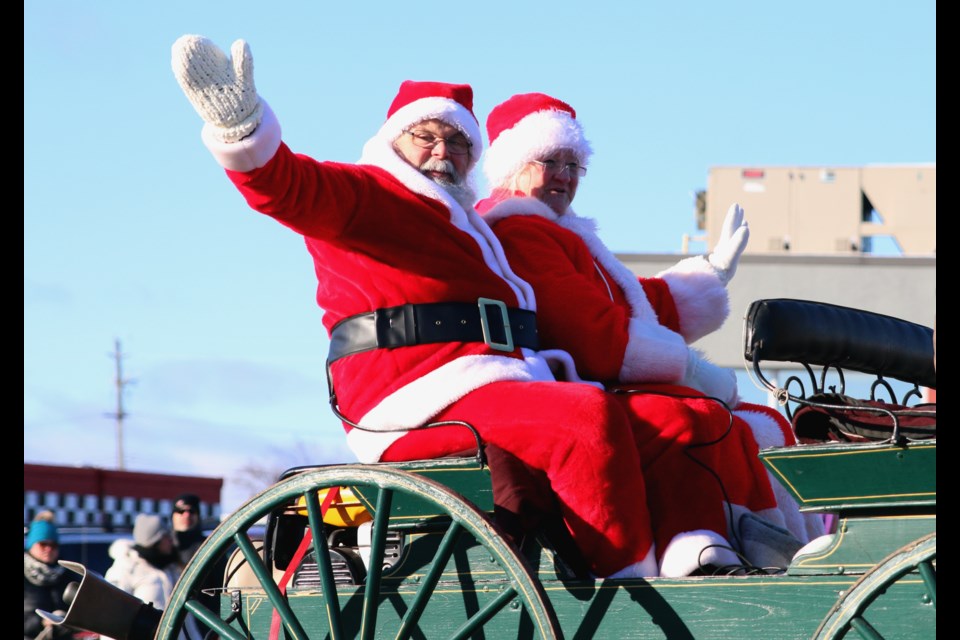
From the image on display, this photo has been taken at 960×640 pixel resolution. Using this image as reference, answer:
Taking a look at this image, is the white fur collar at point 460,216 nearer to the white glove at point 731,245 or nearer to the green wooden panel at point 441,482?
Result: the green wooden panel at point 441,482

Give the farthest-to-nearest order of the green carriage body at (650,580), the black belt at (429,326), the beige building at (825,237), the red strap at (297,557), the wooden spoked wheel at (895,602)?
the beige building at (825,237) → the black belt at (429,326) → the red strap at (297,557) → the green carriage body at (650,580) → the wooden spoked wheel at (895,602)

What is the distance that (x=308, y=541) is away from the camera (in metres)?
4.34

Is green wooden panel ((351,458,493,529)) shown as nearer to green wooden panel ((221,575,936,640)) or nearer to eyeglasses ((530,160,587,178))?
green wooden panel ((221,575,936,640))

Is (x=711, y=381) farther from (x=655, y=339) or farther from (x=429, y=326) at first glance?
(x=429, y=326)

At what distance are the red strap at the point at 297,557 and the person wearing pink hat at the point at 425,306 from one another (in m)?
0.16

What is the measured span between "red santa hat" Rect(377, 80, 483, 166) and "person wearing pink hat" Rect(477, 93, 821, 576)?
359 mm

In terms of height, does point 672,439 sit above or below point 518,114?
below

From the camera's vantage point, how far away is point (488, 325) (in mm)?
4152

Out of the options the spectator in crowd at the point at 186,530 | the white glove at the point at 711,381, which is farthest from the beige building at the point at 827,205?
the white glove at the point at 711,381

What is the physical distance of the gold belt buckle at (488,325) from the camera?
4121mm
